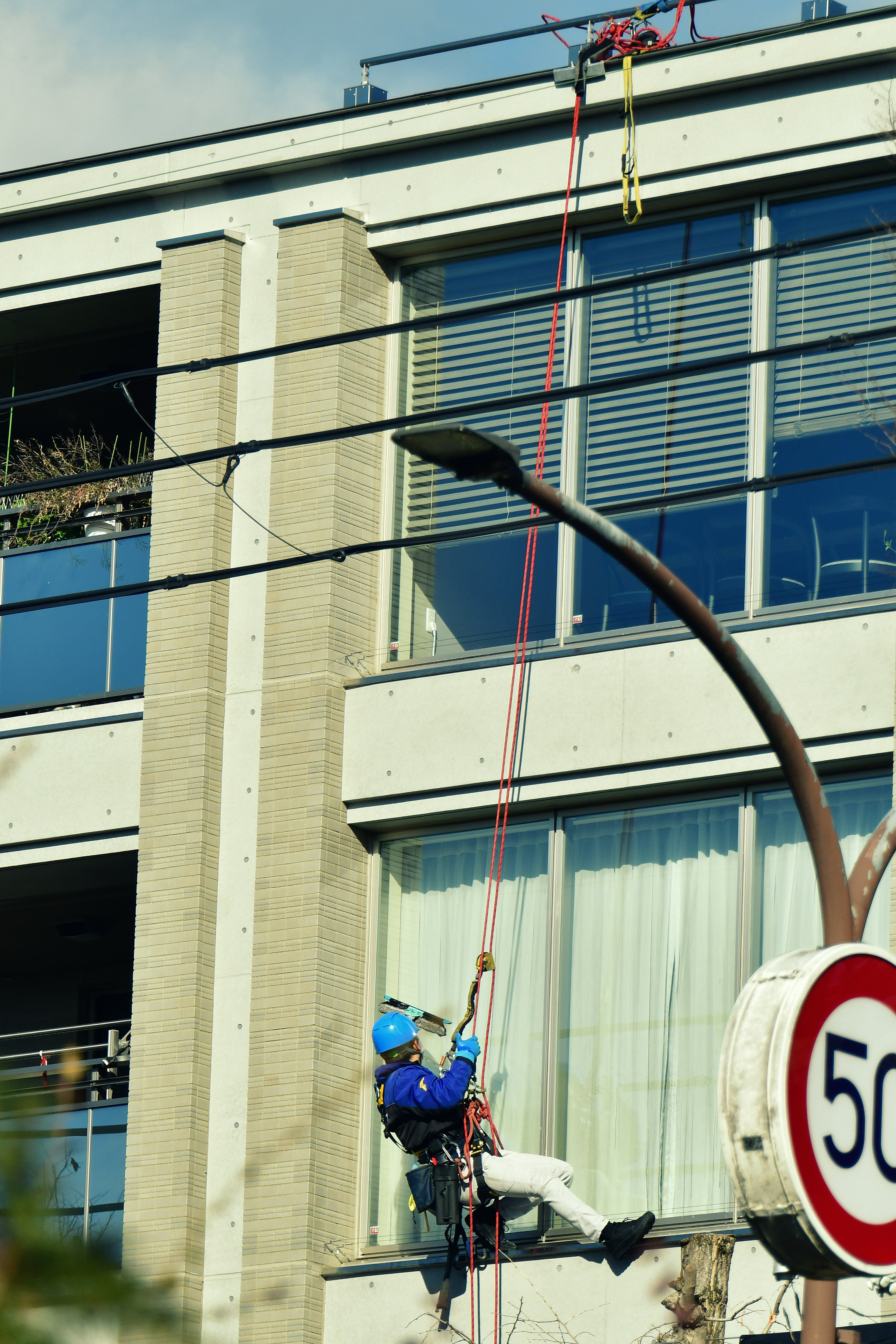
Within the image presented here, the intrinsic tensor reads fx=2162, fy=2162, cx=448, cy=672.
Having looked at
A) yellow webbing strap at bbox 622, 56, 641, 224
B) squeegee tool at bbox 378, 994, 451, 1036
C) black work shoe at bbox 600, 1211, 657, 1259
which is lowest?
black work shoe at bbox 600, 1211, 657, 1259

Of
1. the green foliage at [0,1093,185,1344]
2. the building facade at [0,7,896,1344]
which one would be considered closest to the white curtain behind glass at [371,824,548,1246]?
the building facade at [0,7,896,1344]

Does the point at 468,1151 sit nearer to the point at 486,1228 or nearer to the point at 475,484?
the point at 486,1228

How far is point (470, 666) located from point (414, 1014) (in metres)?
2.54

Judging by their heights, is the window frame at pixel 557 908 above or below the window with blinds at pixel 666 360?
below

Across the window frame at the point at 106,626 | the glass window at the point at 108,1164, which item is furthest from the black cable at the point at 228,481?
the glass window at the point at 108,1164

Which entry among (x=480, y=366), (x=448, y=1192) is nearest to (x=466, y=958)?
(x=448, y=1192)

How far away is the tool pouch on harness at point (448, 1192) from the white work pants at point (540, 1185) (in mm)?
78

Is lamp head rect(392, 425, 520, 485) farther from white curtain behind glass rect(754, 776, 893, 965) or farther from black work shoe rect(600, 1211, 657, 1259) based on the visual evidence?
black work shoe rect(600, 1211, 657, 1259)

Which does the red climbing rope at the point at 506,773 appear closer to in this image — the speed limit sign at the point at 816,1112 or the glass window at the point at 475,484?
the glass window at the point at 475,484

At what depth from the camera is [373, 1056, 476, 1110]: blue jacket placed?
12156 mm

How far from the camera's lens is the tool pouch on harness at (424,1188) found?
41.0 ft

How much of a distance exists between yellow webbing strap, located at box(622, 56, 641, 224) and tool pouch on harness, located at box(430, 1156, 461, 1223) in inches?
246

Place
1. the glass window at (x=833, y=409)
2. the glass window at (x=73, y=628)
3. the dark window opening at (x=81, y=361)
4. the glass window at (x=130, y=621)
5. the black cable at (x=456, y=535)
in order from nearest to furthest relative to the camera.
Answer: the black cable at (x=456, y=535)
the glass window at (x=833, y=409)
the glass window at (x=130, y=621)
the glass window at (x=73, y=628)
the dark window opening at (x=81, y=361)

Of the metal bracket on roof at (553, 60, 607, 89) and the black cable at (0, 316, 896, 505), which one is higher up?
the metal bracket on roof at (553, 60, 607, 89)
